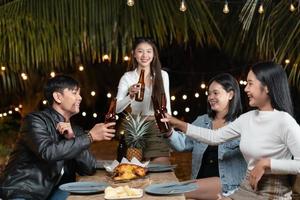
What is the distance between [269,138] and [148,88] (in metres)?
1.25

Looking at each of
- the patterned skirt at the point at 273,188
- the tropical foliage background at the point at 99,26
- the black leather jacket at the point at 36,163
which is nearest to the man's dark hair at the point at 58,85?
the black leather jacket at the point at 36,163

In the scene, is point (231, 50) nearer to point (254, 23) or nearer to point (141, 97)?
point (254, 23)

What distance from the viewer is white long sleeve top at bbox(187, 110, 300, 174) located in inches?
99.3

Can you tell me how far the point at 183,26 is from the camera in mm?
5082

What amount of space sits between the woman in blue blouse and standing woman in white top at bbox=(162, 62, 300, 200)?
19.9 inches

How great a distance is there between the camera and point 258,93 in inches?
107

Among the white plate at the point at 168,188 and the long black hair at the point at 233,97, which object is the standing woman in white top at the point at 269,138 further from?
the long black hair at the point at 233,97

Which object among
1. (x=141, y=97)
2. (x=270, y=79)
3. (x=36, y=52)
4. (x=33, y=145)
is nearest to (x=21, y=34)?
(x=36, y=52)

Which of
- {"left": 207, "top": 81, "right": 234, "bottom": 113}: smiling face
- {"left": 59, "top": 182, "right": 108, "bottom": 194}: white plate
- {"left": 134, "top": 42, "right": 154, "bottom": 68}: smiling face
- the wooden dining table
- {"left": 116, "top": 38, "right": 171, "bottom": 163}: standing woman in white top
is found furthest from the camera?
{"left": 134, "top": 42, "right": 154, "bottom": 68}: smiling face

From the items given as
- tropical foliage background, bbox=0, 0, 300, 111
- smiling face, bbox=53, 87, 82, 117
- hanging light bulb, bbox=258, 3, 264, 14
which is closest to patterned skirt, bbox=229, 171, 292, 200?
smiling face, bbox=53, 87, 82, 117

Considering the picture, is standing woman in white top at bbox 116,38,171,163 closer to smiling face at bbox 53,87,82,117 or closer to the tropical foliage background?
smiling face at bbox 53,87,82,117

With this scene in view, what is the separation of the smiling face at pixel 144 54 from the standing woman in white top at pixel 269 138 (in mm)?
1105

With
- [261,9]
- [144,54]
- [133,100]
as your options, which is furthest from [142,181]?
[261,9]

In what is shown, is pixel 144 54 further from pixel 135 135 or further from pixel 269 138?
pixel 269 138
